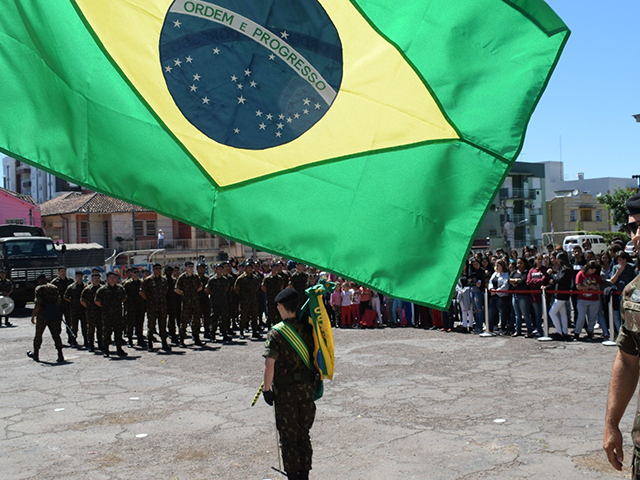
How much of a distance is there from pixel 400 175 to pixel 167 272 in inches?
552

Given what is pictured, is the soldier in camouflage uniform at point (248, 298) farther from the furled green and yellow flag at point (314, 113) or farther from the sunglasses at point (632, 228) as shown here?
the sunglasses at point (632, 228)

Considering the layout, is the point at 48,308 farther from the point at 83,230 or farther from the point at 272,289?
the point at 83,230

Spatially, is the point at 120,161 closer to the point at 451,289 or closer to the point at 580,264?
the point at 451,289

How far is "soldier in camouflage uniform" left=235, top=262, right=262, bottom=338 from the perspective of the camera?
57.0 feet

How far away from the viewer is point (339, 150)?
3.46 metres

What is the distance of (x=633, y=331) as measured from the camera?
3379mm

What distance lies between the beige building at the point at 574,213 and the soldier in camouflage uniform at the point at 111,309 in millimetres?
71189

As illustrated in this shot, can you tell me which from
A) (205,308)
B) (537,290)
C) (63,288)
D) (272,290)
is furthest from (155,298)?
(537,290)

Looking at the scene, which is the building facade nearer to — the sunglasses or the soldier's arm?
the sunglasses

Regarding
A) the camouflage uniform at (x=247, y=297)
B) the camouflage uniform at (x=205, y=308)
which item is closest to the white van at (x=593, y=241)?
the camouflage uniform at (x=247, y=297)

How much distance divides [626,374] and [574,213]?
82.6m

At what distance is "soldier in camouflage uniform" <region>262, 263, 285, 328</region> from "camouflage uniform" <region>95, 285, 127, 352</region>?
13.8 ft

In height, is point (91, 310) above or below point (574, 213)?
below

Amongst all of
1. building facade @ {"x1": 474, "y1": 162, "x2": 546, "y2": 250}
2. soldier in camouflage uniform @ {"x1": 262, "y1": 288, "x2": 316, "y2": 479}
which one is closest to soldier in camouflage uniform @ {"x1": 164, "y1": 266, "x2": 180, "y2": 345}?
soldier in camouflage uniform @ {"x1": 262, "y1": 288, "x2": 316, "y2": 479}
